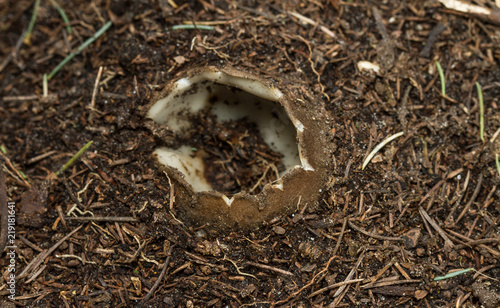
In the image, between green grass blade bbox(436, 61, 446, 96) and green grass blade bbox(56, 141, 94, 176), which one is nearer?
green grass blade bbox(56, 141, 94, 176)

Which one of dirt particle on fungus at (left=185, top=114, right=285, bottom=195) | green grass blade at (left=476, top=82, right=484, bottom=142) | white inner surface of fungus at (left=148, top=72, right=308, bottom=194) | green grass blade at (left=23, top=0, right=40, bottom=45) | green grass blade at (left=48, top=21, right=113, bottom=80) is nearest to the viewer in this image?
white inner surface of fungus at (left=148, top=72, right=308, bottom=194)

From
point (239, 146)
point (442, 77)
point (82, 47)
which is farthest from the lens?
point (82, 47)

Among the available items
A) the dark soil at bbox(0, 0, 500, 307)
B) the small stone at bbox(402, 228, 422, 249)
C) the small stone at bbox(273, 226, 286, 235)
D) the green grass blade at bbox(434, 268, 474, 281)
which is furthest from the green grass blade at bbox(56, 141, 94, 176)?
the green grass blade at bbox(434, 268, 474, 281)

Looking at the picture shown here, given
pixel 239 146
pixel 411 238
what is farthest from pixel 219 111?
pixel 411 238

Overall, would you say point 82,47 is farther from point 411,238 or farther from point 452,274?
point 452,274

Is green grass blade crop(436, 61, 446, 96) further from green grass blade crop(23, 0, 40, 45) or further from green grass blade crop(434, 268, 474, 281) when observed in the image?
green grass blade crop(23, 0, 40, 45)

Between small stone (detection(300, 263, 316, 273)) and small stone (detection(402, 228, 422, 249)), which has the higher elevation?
small stone (detection(402, 228, 422, 249))

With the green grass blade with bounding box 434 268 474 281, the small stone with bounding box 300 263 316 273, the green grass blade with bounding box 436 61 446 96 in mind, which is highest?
the green grass blade with bounding box 436 61 446 96
